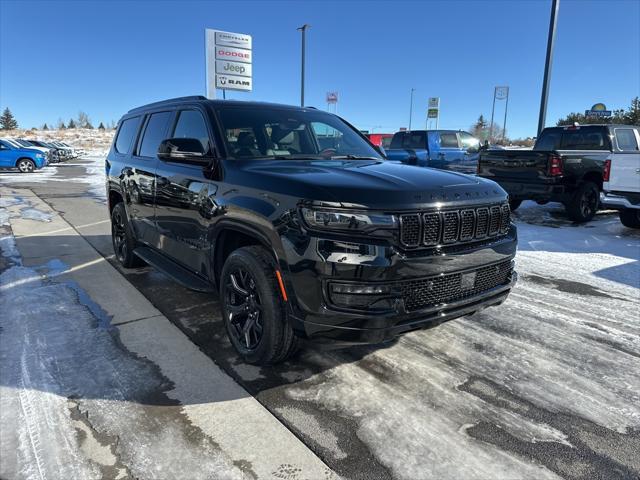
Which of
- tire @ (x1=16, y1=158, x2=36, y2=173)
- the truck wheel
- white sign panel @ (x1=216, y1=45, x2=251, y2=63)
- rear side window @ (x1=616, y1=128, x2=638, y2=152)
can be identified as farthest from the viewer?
white sign panel @ (x1=216, y1=45, x2=251, y2=63)

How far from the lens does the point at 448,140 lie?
15.1m

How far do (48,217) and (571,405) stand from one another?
33.6ft

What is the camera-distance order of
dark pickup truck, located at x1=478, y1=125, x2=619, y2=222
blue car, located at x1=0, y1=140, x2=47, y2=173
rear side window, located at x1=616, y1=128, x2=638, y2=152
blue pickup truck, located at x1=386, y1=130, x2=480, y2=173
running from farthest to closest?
blue car, located at x1=0, y1=140, x2=47, y2=173 < blue pickup truck, located at x1=386, y1=130, x2=480, y2=173 < rear side window, located at x1=616, y1=128, x2=638, y2=152 < dark pickup truck, located at x1=478, y1=125, x2=619, y2=222

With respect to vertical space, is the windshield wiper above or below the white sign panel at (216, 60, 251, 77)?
below

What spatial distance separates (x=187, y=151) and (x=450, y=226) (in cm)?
212

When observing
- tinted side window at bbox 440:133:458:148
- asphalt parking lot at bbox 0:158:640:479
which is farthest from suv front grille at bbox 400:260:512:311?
tinted side window at bbox 440:133:458:148

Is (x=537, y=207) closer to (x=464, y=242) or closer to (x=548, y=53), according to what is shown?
(x=548, y=53)

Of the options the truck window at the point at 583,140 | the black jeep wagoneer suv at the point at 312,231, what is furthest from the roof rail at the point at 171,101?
the truck window at the point at 583,140

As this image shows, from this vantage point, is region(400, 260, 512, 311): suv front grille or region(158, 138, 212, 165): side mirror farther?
region(158, 138, 212, 165): side mirror

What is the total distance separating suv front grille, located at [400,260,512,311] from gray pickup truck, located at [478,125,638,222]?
7447 millimetres

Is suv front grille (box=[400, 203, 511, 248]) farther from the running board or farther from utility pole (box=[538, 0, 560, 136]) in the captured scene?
utility pole (box=[538, 0, 560, 136])

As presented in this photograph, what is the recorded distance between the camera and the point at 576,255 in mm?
6898

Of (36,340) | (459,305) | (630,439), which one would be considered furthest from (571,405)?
(36,340)

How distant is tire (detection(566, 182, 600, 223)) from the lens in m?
9.76
